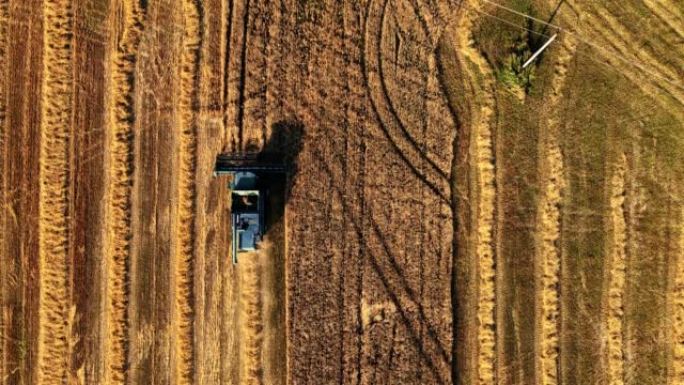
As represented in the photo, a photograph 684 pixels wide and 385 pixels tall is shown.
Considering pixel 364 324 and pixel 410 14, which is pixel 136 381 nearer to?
pixel 364 324

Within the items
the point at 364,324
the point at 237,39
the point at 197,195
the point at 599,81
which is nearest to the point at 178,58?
the point at 237,39

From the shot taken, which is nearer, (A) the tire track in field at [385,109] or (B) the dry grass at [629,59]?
(B) the dry grass at [629,59]

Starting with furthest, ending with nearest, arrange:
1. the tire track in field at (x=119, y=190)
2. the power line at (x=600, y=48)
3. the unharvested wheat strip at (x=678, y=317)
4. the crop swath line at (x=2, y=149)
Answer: the crop swath line at (x=2, y=149), the tire track in field at (x=119, y=190), the power line at (x=600, y=48), the unharvested wheat strip at (x=678, y=317)

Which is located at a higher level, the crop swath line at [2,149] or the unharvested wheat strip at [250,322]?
the crop swath line at [2,149]

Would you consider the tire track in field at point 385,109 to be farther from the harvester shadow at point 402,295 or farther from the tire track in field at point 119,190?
the tire track in field at point 119,190

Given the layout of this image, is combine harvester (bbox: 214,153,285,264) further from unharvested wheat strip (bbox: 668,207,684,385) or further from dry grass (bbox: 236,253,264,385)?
unharvested wheat strip (bbox: 668,207,684,385)

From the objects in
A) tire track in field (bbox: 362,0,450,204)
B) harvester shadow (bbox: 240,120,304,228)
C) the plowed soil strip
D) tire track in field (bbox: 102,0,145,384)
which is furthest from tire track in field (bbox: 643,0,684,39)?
the plowed soil strip

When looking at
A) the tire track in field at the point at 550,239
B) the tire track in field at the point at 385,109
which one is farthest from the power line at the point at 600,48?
the tire track in field at the point at 385,109
